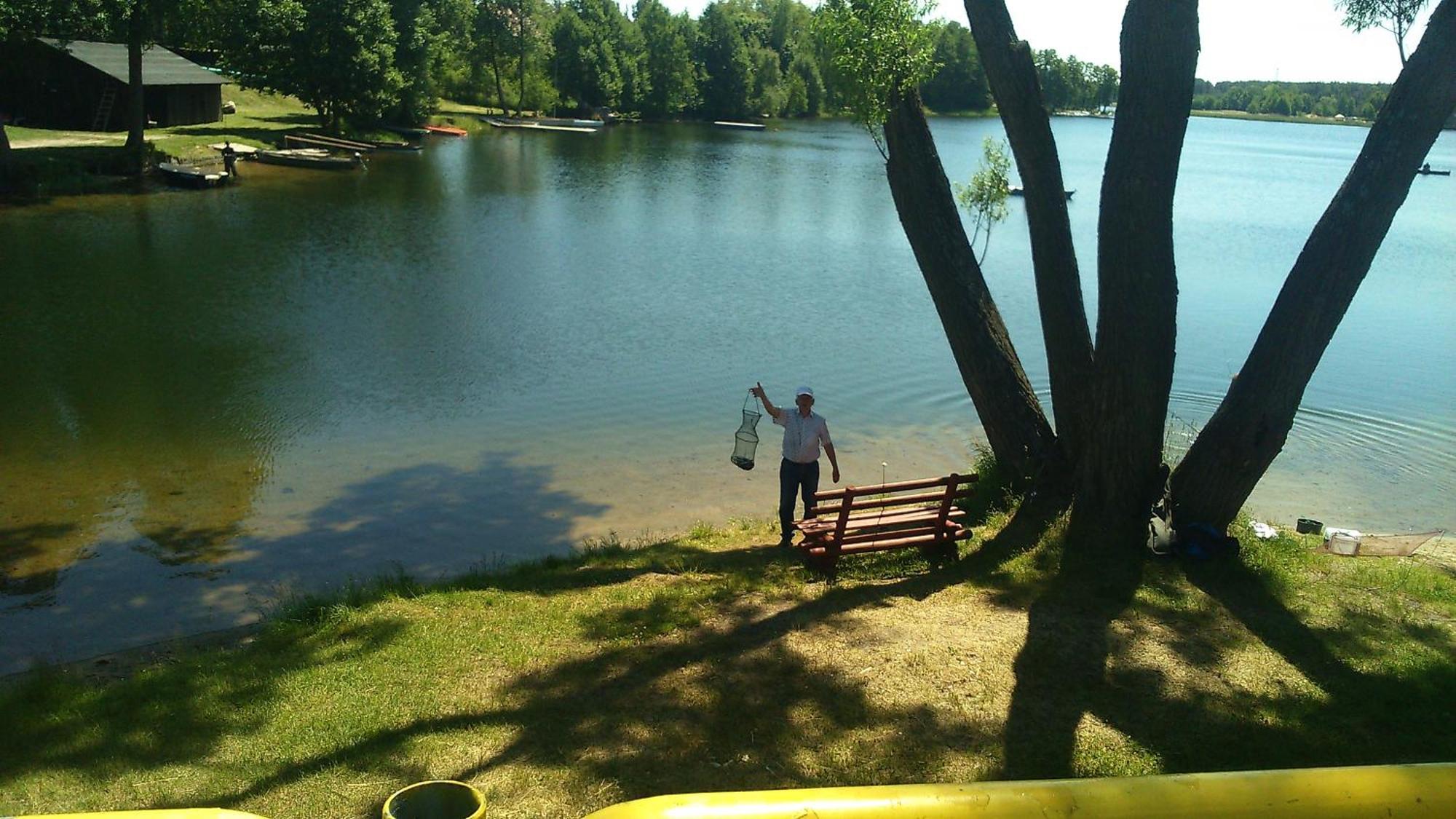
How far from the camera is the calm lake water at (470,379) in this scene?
41.2 feet

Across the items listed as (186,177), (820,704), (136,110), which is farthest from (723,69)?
(820,704)

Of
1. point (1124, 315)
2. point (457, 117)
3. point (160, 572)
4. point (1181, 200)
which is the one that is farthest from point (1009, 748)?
point (457, 117)

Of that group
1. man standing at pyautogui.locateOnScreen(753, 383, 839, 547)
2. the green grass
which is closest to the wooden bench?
the green grass

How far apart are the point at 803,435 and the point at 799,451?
16 cm

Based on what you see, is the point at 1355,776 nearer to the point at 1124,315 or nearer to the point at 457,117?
the point at 1124,315

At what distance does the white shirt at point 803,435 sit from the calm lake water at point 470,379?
328 cm

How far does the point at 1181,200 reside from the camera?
164 ft

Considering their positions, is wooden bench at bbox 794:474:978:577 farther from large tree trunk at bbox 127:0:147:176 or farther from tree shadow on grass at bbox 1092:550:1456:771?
large tree trunk at bbox 127:0:147:176

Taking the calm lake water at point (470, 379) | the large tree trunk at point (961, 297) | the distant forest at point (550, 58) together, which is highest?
the distant forest at point (550, 58)

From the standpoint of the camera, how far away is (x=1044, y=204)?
32.2 ft

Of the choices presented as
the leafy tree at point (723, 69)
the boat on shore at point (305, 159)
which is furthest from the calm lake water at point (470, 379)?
the leafy tree at point (723, 69)

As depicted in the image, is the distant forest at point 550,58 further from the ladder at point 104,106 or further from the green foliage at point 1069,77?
the ladder at point 104,106

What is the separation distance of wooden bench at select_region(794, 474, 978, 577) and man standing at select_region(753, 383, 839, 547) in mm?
689

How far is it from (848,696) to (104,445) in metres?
12.5
